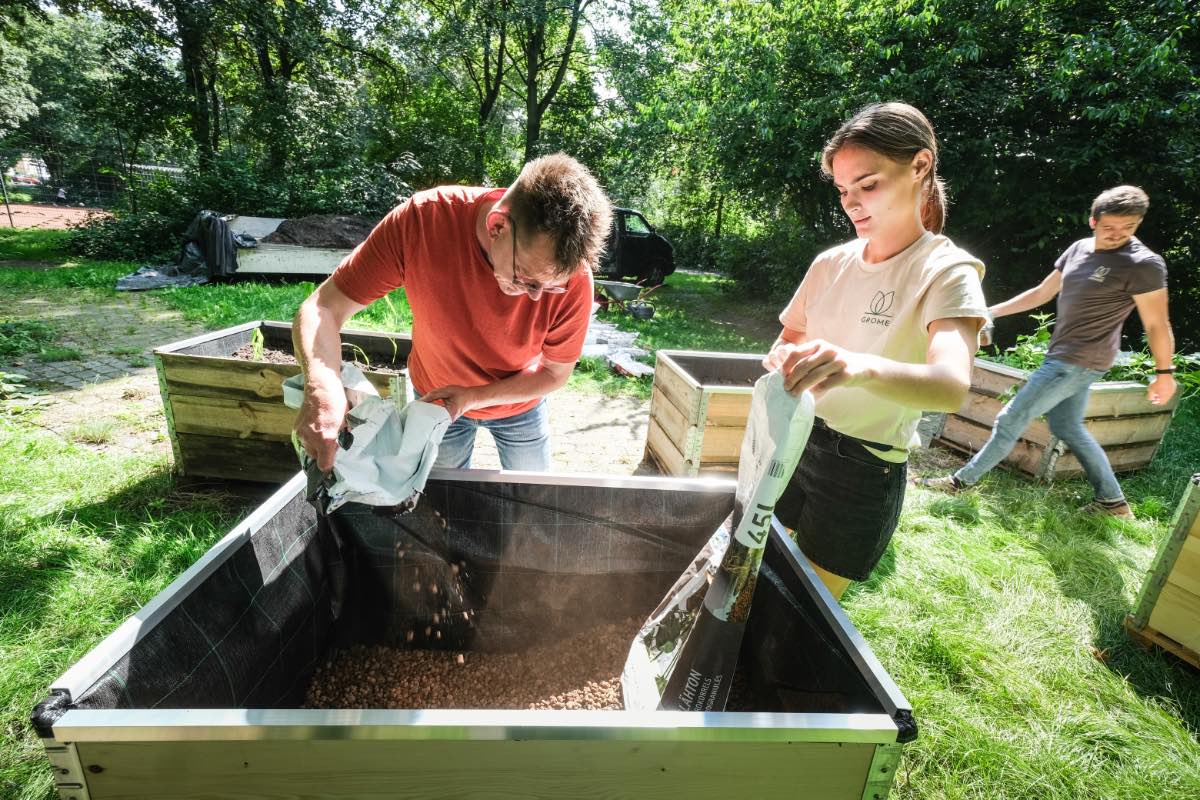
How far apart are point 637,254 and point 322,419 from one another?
10.2 metres

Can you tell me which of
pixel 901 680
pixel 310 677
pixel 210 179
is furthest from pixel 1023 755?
pixel 210 179

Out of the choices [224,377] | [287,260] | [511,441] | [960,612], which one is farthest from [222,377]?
[287,260]

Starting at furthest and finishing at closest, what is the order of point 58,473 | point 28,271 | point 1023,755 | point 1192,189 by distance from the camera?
1. point 28,271
2. point 1192,189
3. point 58,473
4. point 1023,755

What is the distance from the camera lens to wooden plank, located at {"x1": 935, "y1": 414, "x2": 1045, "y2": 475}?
3660 millimetres

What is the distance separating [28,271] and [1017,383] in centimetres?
1167

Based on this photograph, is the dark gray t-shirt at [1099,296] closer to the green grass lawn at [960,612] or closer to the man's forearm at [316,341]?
the green grass lawn at [960,612]

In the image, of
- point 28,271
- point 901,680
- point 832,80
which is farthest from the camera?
point 28,271

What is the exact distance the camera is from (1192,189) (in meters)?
5.76

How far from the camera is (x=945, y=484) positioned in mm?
3488

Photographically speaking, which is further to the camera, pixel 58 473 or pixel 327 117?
pixel 327 117

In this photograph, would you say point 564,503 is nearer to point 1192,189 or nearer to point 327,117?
point 1192,189

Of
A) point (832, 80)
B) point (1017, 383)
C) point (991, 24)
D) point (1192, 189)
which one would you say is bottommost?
point (1017, 383)

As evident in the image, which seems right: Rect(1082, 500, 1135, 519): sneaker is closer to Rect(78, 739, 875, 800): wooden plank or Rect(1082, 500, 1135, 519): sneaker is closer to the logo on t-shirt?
the logo on t-shirt

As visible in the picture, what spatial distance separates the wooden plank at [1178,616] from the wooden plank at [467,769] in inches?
83.6
